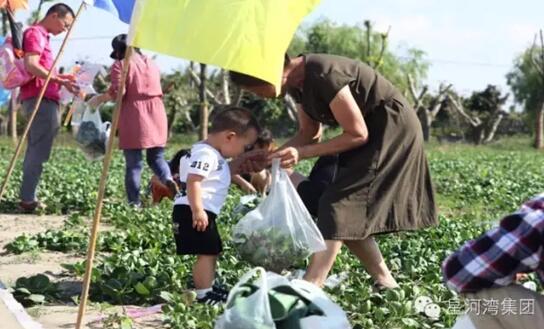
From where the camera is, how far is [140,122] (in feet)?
27.1

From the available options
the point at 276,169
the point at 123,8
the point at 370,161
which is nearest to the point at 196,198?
the point at 276,169

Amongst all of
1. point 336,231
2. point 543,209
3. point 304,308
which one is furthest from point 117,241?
point 543,209

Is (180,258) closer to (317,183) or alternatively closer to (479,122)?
(317,183)

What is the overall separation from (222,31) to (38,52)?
454 centimetres

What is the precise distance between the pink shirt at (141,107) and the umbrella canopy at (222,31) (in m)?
4.58

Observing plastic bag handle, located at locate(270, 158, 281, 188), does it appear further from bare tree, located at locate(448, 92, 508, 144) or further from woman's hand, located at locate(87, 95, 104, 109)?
bare tree, located at locate(448, 92, 508, 144)

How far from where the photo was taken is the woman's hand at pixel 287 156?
14.6ft

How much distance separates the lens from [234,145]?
15.5ft

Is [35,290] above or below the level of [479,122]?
above

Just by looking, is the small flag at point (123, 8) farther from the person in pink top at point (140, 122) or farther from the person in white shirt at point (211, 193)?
the person in pink top at point (140, 122)

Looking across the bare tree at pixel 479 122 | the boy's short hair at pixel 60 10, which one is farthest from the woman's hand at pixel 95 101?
the bare tree at pixel 479 122

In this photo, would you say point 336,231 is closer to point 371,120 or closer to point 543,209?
point 371,120

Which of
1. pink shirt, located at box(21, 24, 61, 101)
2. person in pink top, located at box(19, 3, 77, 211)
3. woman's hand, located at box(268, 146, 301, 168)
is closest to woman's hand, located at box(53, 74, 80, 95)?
person in pink top, located at box(19, 3, 77, 211)

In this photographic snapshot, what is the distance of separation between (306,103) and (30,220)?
13.5 feet
